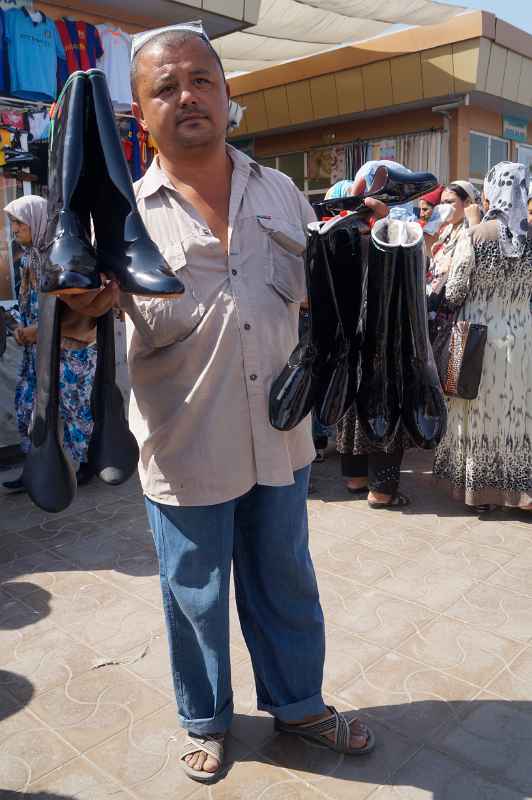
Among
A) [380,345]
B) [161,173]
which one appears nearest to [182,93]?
[161,173]

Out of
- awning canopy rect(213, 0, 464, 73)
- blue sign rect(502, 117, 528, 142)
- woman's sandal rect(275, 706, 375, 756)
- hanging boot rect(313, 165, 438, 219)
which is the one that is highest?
awning canopy rect(213, 0, 464, 73)

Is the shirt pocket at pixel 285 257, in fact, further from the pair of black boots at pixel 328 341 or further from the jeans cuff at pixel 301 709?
the jeans cuff at pixel 301 709

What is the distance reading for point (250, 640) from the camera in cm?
205

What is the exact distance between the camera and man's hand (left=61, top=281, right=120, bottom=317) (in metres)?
1.33

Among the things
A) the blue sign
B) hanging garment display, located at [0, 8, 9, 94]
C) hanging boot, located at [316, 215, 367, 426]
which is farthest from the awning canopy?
hanging boot, located at [316, 215, 367, 426]

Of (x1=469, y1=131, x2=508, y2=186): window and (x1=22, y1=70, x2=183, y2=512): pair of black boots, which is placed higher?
(x1=469, y1=131, x2=508, y2=186): window

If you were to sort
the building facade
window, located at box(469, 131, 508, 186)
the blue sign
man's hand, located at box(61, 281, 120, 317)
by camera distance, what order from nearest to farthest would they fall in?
man's hand, located at box(61, 281, 120, 317) → the building facade → window, located at box(469, 131, 508, 186) → the blue sign

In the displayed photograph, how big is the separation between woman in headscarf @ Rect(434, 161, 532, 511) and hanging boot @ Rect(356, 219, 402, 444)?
2.31m

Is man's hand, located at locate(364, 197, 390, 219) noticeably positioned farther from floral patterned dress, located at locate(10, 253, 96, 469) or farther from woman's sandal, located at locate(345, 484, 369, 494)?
floral patterned dress, located at locate(10, 253, 96, 469)

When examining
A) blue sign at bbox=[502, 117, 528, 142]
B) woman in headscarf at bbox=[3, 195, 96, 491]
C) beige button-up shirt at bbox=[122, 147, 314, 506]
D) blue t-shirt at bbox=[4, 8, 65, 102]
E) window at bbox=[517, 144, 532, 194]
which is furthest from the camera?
window at bbox=[517, 144, 532, 194]

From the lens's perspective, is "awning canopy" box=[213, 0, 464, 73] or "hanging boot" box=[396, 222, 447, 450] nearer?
"hanging boot" box=[396, 222, 447, 450]

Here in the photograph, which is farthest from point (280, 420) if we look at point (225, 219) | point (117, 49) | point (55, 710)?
point (117, 49)

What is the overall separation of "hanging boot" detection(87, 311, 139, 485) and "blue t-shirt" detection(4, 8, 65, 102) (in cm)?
469

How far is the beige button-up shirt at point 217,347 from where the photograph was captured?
1669 millimetres
